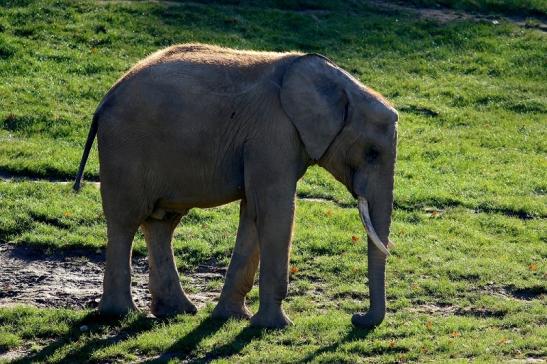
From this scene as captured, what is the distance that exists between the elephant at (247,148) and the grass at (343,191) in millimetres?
591

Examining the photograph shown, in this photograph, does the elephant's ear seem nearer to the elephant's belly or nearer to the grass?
the elephant's belly

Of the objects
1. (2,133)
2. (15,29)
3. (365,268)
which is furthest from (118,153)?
(15,29)

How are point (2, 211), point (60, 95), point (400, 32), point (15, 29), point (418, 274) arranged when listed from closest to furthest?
point (418, 274) < point (2, 211) < point (60, 95) < point (15, 29) < point (400, 32)

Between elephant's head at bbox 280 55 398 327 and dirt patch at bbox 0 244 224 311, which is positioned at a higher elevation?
elephant's head at bbox 280 55 398 327

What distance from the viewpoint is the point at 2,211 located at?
17.3 metres

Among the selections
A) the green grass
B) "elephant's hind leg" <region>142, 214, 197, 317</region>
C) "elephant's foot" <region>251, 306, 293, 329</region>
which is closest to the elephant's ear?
"elephant's foot" <region>251, 306, 293, 329</region>

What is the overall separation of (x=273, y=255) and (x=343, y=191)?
5.57 meters

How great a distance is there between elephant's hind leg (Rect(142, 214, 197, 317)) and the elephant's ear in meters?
1.91

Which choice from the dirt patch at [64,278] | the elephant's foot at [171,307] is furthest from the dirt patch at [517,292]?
the elephant's foot at [171,307]

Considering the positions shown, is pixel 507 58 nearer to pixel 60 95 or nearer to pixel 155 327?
pixel 60 95

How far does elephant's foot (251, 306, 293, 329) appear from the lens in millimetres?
13914

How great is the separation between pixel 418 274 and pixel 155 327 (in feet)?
11.7

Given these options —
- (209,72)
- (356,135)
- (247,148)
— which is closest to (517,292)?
(356,135)

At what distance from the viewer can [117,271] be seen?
46.6ft
